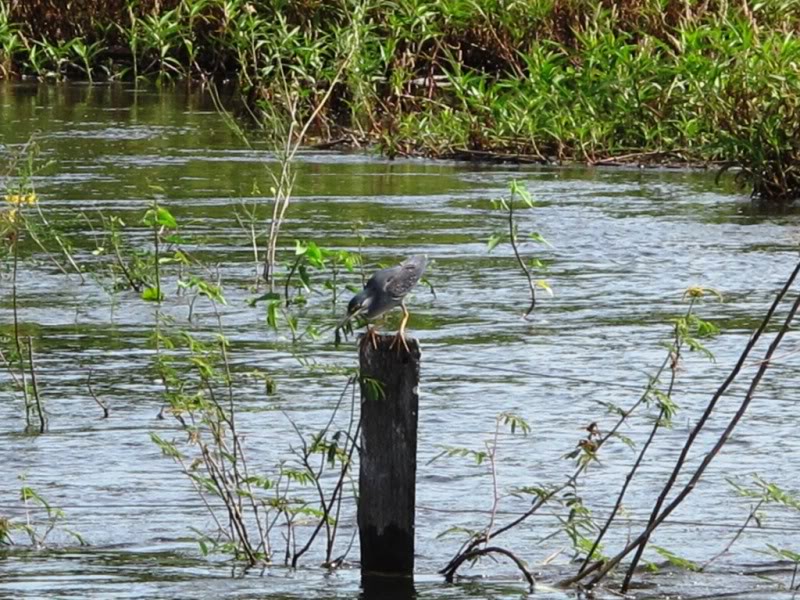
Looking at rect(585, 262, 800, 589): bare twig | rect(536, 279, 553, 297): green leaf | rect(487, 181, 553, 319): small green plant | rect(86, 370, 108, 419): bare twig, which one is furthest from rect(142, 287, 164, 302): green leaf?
rect(585, 262, 800, 589): bare twig

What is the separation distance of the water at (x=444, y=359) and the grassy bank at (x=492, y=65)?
44 centimetres

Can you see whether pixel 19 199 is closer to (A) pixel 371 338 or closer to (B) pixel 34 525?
(B) pixel 34 525

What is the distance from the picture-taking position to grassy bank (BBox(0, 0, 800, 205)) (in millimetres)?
13492

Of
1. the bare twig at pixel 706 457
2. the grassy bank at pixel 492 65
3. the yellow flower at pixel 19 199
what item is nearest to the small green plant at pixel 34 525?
the bare twig at pixel 706 457

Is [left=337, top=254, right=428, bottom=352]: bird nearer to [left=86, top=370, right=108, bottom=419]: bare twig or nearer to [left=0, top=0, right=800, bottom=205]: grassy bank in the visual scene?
[left=86, top=370, right=108, bottom=419]: bare twig

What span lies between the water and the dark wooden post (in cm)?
13

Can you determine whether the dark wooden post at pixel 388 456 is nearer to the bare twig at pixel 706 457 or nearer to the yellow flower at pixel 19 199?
the bare twig at pixel 706 457

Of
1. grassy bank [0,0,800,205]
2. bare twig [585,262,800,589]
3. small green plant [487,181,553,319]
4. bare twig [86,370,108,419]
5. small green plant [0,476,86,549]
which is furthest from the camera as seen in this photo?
grassy bank [0,0,800,205]

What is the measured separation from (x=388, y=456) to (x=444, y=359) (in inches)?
124

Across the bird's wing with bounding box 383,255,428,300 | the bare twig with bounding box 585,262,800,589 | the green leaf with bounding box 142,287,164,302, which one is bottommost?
the green leaf with bounding box 142,287,164,302

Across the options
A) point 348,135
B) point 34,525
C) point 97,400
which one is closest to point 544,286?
point 97,400

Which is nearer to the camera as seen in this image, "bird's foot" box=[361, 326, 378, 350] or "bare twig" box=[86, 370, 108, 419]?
"bird's foot" box=[361, 326, 378, 350]

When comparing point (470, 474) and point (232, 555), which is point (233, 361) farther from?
point (232, 555)

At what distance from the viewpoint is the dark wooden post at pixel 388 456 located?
554 cm
